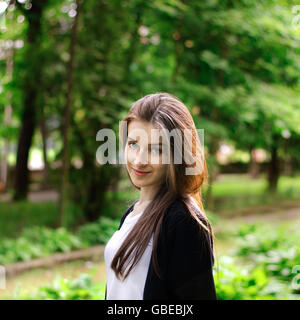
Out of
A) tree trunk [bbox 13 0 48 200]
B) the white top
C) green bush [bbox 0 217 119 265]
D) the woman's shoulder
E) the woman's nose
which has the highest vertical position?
tree trunk [bbox 13 0 48 200]

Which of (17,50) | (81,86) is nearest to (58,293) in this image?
(81,86)

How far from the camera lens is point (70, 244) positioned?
6.32 meters

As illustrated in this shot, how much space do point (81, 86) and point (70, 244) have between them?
284cm

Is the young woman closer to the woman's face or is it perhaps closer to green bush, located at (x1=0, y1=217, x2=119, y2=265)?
the woman's face

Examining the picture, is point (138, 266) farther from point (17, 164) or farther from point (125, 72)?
point (17, 164)

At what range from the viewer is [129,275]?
1301mm

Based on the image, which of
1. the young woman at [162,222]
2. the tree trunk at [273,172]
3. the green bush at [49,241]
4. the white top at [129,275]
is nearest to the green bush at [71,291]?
the white top at [129,275]

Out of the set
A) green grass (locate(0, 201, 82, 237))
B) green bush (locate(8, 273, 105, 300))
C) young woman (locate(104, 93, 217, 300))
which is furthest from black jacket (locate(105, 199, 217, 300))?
green grass (locate(0, 201, 82, 237))

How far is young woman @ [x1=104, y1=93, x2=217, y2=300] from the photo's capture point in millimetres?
1192

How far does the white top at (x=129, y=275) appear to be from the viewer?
128 cm

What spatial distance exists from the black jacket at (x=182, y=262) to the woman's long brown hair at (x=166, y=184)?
0.04 metres

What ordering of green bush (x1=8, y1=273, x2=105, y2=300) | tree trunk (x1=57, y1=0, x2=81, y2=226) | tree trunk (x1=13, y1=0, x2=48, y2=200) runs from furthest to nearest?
tree trunk (x1=13, y1=0, x2=48, y2=200) → tree trunk (x1=57, y1=0, x2=81, y2=226) → green bush (x1=8, y1=273, x2=105, y2=300)

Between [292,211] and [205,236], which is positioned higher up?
[205,236]

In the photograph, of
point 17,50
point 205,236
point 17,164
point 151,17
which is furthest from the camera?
point 17,164
